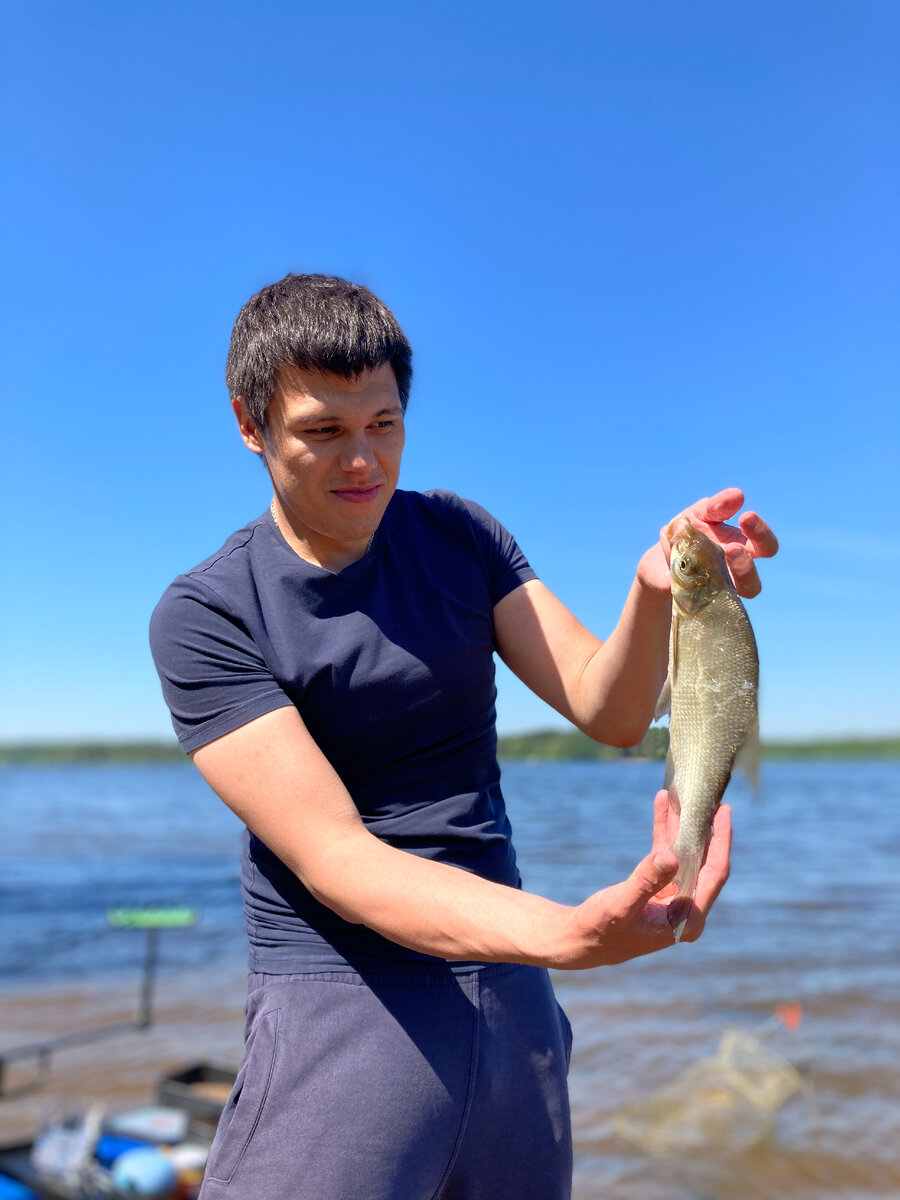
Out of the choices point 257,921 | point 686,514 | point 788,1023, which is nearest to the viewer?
point 686,514

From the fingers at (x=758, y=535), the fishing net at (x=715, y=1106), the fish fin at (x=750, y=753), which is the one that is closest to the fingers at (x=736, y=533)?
the fingers at (x=758, y=535)

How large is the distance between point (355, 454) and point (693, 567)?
77 cm

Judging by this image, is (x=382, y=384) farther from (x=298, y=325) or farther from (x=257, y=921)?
(x=257, y=921)

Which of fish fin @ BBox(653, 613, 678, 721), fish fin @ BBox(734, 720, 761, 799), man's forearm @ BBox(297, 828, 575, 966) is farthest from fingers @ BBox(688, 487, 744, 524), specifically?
man's forearm @ BBox(297, 828, 575, 966)

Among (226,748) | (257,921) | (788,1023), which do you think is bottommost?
(788,1023)

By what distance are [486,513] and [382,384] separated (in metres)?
0.57

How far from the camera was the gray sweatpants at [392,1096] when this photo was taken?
204 centimetres

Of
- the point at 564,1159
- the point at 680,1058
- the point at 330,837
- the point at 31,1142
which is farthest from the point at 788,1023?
the point at 330,837

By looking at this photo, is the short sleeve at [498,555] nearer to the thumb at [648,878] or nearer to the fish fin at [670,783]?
the fish fin at [670,783]

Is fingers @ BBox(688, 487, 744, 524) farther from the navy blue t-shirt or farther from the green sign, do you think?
the green sign

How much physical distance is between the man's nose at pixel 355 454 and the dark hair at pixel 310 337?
141mm

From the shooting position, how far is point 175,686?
217cm

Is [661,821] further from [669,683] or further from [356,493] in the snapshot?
[356,493]

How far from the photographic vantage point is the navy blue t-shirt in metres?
2.17
